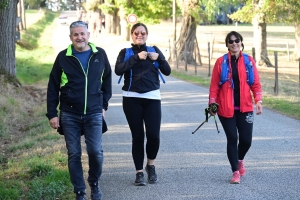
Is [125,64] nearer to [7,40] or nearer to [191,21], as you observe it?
[7,40]

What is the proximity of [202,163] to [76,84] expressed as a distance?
2.89 meters

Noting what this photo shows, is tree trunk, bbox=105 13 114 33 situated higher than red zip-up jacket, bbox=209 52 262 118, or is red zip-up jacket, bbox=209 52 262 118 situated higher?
red zip-up jacket, bbox=209 52 262 118

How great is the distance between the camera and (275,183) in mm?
7188

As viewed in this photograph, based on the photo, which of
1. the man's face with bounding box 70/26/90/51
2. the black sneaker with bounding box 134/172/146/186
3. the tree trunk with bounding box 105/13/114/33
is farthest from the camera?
the tree trunk with bounding box 105/13/114/33

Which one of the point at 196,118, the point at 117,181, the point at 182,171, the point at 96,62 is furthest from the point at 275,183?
the point at 196,118

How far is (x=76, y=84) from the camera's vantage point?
20.1ft

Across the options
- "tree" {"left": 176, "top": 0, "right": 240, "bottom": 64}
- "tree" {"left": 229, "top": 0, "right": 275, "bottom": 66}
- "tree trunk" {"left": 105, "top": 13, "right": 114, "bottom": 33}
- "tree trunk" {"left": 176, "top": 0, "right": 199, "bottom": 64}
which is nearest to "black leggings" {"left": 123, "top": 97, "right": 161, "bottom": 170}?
"tree" {"left": 229, "top": 0, "right": 275, "bottom": 66}

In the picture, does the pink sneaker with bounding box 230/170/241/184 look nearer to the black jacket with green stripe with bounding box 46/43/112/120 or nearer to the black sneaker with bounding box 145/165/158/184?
the black sneaker with bounding box 145/165/158/184

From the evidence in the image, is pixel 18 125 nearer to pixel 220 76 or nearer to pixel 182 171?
pixel 182 171

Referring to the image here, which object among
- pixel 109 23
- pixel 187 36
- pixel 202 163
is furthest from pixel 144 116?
pixel 109 23

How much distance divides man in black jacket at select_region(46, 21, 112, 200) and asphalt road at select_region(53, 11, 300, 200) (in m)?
0.76

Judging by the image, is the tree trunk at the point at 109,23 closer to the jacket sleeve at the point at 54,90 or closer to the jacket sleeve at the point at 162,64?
the jacket sleeve at the point at 162,64

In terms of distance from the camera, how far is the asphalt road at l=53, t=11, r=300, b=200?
22.5 ft

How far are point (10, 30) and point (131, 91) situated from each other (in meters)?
10.9
